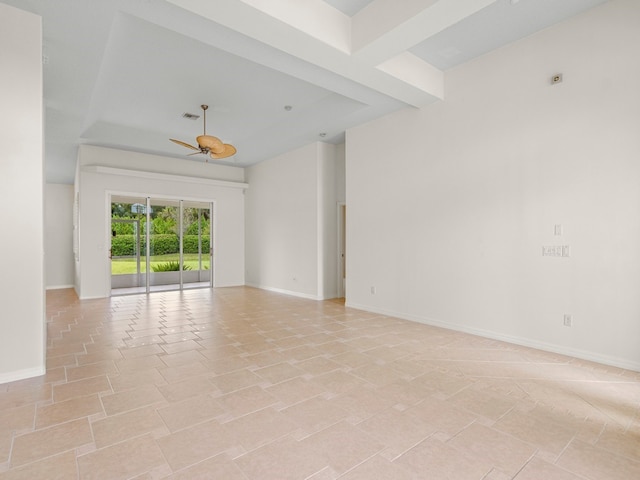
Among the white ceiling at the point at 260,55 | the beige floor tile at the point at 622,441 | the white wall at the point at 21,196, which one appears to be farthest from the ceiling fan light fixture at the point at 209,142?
the beige floor tile at the point at 622,441

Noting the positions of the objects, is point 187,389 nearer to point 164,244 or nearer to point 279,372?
point 279,372

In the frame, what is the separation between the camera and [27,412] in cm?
246

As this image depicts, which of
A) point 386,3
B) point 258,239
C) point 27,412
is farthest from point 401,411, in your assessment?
point 258,239

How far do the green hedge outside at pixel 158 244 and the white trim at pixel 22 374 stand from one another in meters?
5.30

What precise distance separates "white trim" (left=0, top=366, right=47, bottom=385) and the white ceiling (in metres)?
3.32

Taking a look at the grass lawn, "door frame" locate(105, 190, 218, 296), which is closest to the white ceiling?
"door frame" locate(105, 190, 218, 296)

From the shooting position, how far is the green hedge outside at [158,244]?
7988 millimetres

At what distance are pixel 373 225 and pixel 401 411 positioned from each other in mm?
3801

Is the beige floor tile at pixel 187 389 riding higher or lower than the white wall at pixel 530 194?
lower

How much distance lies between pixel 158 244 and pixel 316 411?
288 inches

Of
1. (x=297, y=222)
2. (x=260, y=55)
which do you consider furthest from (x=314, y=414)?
(x=297, y=222)

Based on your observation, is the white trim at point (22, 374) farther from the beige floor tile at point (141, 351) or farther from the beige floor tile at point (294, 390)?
the beige floor tile at point (294, 390)

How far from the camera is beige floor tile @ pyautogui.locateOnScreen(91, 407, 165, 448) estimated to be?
2.14m

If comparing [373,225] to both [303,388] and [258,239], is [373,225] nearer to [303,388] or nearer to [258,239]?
[303,388]
